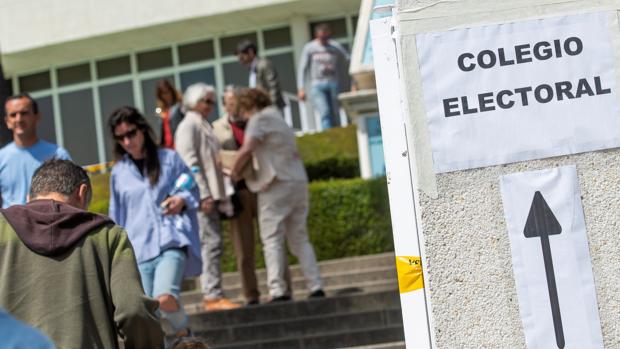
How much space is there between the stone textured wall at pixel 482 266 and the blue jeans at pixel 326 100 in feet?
43.3

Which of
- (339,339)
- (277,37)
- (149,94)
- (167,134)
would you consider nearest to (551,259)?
(339,339)

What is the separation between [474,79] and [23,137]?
3906mm

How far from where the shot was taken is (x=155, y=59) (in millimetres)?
25875

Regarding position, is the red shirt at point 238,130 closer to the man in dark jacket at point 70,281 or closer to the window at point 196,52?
Answer: the man in dark jacket at point 70,281

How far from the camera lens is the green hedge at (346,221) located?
12.8m

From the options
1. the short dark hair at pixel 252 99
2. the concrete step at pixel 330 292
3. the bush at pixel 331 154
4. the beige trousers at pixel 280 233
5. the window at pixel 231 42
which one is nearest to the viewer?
the beige trousers at pixel 280 233

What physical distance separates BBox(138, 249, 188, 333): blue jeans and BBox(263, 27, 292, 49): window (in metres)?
17.7

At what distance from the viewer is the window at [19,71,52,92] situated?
26734mm

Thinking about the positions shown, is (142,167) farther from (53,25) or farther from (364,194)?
(53,25)

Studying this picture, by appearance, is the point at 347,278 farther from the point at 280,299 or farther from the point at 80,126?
the point at 80,126

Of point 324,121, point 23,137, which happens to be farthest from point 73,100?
point 23,137

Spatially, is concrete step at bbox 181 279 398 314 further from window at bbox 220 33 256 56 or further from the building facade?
window at bbox 220 33 256 56

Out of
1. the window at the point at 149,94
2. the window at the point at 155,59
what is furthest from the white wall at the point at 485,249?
the window at the point at 155,59

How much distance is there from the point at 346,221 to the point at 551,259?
343 inches
